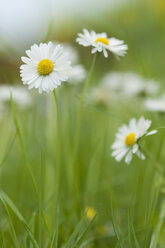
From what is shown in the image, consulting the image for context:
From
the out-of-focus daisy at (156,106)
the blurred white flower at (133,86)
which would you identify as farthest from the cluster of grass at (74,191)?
the blurred white flower at (133,86)

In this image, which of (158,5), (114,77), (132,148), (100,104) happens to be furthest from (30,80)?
(158,5)

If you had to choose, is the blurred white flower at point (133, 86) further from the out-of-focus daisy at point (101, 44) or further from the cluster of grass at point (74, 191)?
the out-of-focus daisy at point (101, 44)

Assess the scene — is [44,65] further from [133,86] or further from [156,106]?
[133,86]

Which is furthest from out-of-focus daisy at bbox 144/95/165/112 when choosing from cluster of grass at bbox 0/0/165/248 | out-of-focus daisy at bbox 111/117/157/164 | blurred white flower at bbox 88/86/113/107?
blurred white flower at bbox 88/86/113/107

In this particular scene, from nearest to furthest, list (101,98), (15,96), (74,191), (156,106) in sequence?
(74,191)
(156,106)
(15,96)
(101,98)

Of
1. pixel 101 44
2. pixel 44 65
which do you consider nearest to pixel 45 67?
pixel 44 65

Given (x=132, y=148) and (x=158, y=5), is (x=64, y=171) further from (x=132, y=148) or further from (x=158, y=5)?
(x=158, y=5)
